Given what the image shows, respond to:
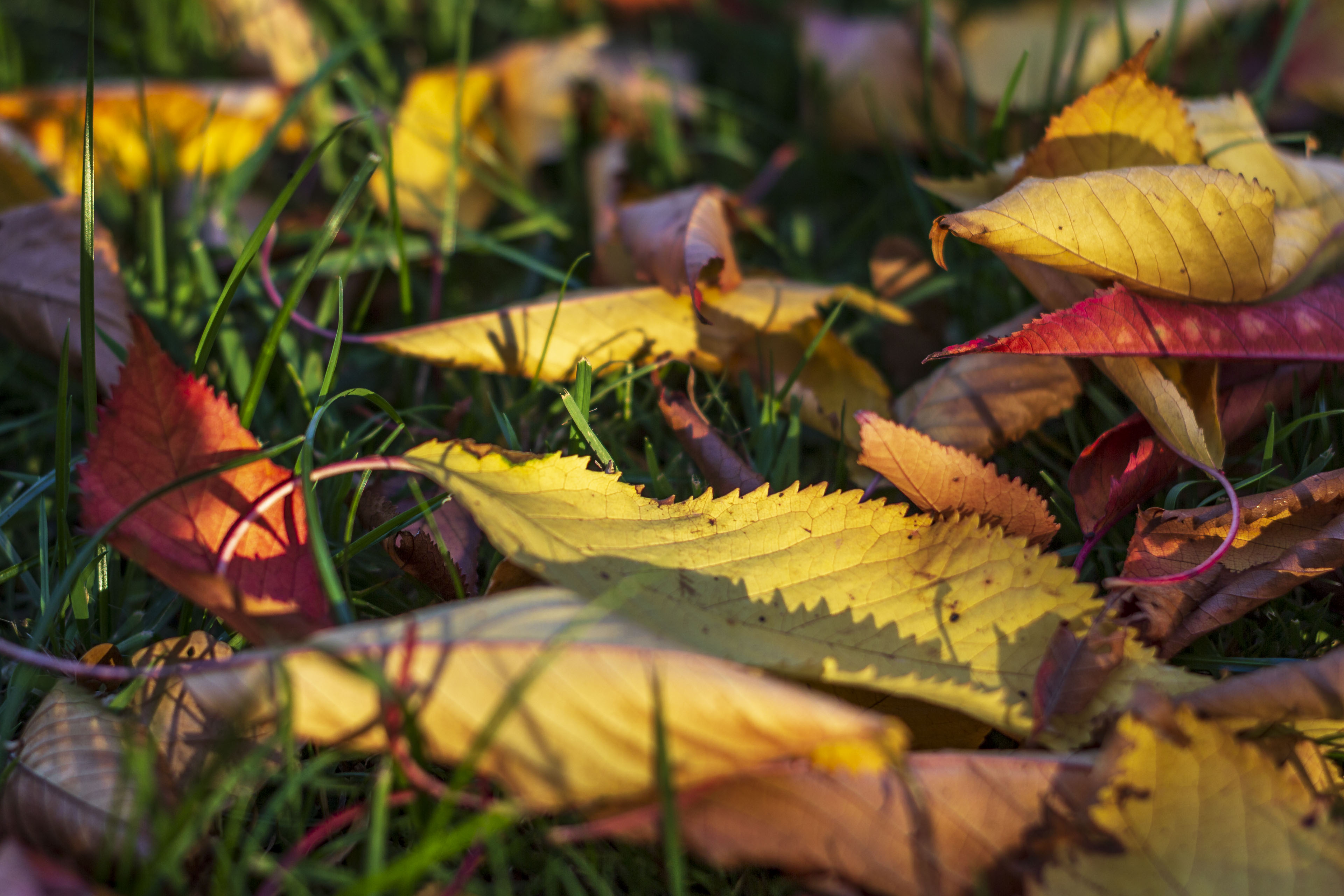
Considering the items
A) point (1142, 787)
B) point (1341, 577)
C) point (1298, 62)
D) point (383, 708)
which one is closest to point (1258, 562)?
point (1341, 577)

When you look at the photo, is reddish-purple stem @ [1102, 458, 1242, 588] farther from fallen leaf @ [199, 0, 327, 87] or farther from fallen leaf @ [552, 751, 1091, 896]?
fallen leaf @ [199, 0, 327, 87]

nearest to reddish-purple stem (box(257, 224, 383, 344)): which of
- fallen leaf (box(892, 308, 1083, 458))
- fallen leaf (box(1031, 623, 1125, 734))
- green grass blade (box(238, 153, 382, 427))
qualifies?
green grass blade (box(238, 153, 382, 427))

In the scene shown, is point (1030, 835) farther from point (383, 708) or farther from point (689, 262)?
point (689, 262)

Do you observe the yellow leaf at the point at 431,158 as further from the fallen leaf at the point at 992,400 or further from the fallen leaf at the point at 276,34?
the fallen leaf at the point at 992,400

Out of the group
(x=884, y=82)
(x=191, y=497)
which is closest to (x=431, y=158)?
(x=884, y=82)

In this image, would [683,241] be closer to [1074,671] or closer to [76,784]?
[1074,671]

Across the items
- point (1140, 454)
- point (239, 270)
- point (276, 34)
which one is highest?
point (276, 34)
